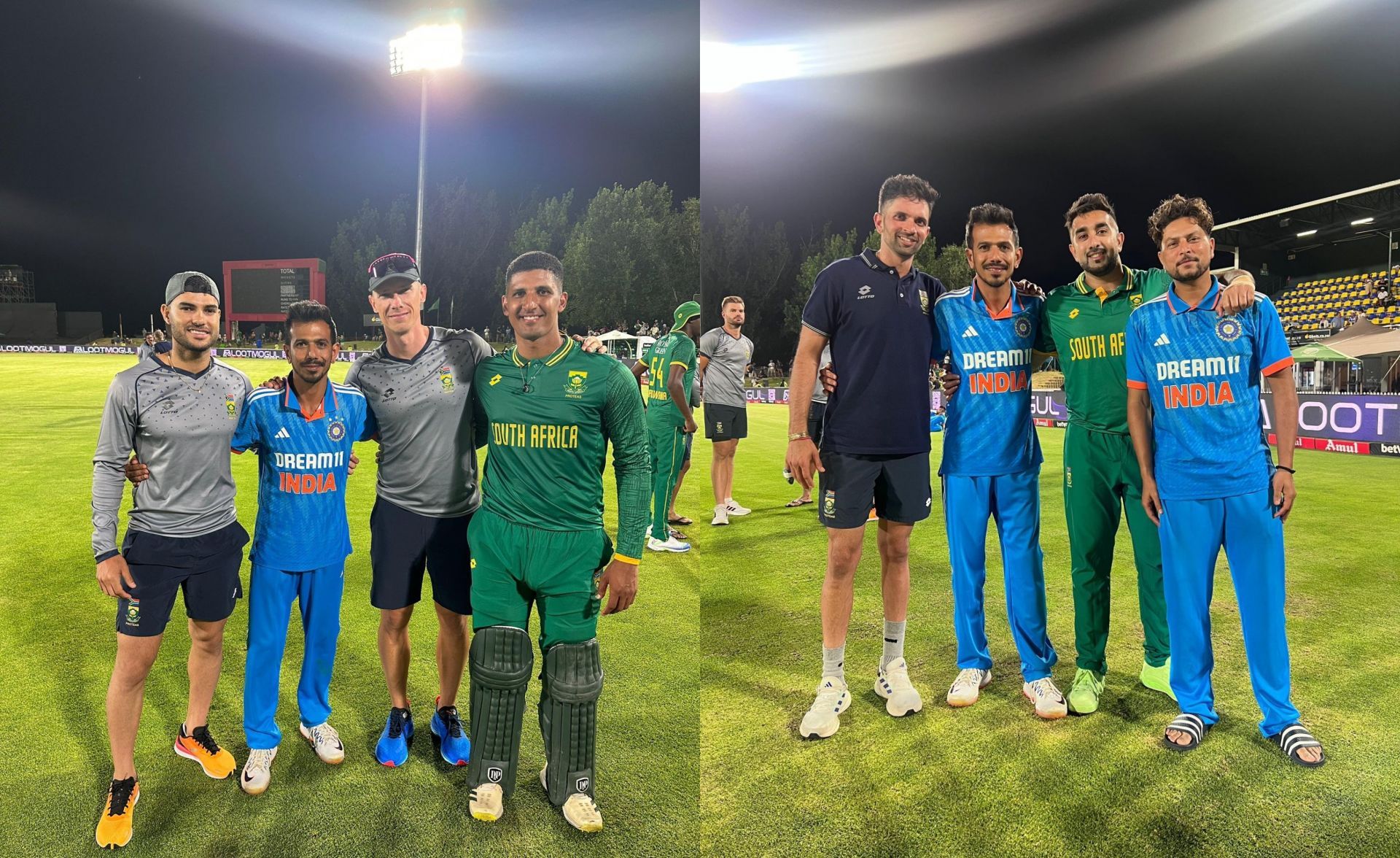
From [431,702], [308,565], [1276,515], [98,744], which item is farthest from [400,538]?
[1276,515]

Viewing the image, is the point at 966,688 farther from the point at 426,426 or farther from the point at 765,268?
the point at 765,268

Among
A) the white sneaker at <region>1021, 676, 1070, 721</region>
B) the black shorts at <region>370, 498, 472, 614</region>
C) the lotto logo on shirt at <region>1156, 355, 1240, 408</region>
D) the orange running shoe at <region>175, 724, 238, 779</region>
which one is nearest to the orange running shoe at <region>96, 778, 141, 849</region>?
the orange running shoe at <region>175, 724, 238, 779</region>

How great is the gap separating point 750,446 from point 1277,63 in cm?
1807

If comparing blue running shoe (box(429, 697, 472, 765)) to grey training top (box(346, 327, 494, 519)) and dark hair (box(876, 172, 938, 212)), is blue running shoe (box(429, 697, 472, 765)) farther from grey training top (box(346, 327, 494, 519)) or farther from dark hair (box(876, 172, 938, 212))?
dark hair (box(876, 172, 938, 212))

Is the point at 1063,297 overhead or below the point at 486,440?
overhead

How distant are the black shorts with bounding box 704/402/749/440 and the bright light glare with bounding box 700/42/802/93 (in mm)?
9751

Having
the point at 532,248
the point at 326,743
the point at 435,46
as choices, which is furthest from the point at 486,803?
the point at 532,248

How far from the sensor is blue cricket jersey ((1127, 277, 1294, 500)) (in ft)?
9.07

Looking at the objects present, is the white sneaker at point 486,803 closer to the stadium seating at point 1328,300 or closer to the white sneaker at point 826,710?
the white sneaker at point 826,710

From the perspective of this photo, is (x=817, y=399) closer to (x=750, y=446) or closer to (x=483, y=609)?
(x=483, y=609)

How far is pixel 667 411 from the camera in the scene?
6.05 m

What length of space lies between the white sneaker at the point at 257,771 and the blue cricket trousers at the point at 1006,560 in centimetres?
272

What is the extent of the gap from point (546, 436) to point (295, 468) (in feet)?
3.19

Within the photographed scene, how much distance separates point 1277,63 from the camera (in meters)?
20.0
